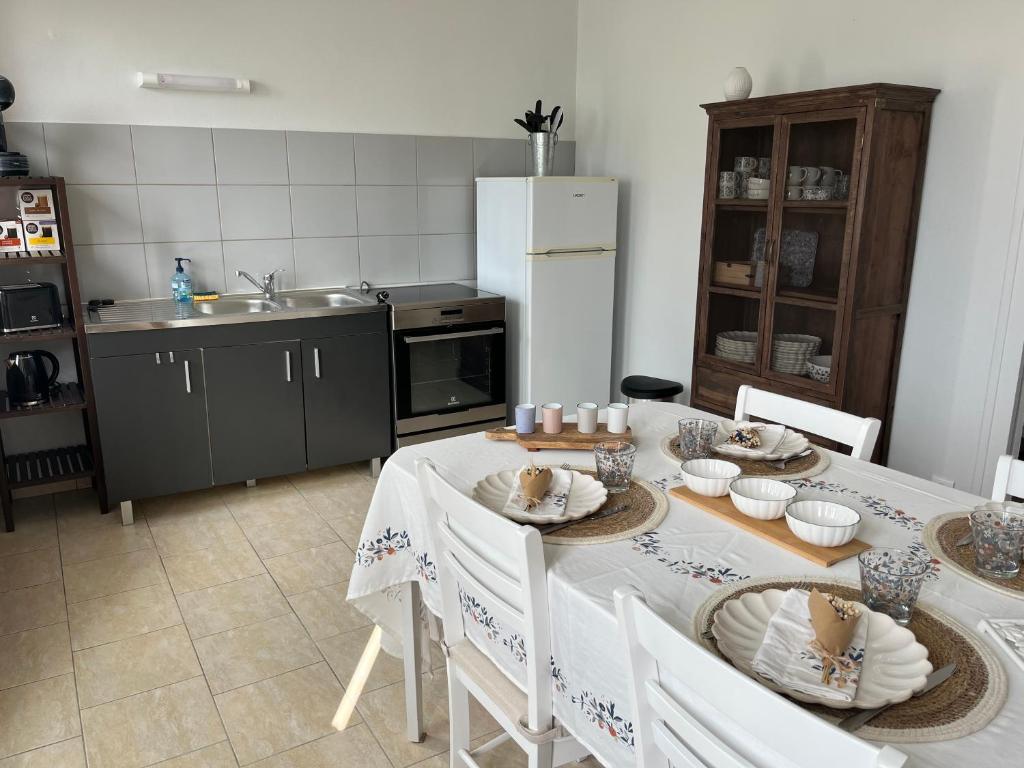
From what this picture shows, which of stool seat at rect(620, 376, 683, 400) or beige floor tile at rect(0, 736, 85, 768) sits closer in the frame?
beige floor tile at rect(0, 736, 85, 768)

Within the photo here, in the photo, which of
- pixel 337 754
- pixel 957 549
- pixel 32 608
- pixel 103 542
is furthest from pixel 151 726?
pixel 957 549

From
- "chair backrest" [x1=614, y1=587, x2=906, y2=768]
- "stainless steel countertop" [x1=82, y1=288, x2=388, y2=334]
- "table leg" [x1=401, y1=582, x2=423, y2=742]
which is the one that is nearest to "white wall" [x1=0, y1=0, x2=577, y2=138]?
"stainless steel countertop" [x1=82, y1=288, x2=388, y2=334]

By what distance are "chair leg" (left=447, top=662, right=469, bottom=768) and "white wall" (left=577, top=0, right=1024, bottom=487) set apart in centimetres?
213

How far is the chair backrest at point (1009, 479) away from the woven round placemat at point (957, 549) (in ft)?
0.52

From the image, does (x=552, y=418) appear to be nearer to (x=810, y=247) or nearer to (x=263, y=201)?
(x=810, y=247)

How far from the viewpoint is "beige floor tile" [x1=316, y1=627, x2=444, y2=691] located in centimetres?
233

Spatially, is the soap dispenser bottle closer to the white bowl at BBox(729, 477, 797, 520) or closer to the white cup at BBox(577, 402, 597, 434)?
the white cup at BBox(577, 402, 597, 434)

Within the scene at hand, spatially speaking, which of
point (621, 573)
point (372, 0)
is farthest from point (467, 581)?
point (372, 0)

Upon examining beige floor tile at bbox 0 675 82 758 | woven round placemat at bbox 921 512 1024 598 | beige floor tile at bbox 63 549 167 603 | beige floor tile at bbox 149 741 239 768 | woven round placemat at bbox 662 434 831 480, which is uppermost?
woven round placemat at bbox 662 434 831 480

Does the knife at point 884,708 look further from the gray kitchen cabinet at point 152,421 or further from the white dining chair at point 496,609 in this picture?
the gray kitchen cabinet at point 152,421

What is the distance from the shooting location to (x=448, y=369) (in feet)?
12.9

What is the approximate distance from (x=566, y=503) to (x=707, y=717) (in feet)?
2.24

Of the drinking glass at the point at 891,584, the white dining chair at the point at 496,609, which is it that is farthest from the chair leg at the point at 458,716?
the drinking glass at the point at 891,584

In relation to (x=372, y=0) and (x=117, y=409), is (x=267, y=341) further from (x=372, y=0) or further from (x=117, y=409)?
(x=372, y=0)
